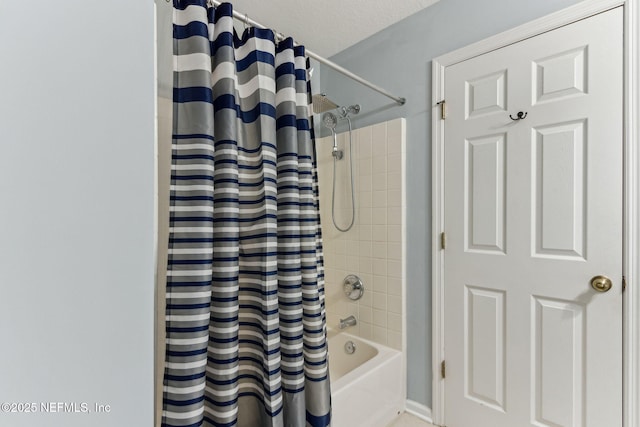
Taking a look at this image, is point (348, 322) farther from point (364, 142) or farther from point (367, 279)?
point (364, 142)

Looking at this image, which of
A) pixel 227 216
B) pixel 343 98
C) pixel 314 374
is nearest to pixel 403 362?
pixel 314 374

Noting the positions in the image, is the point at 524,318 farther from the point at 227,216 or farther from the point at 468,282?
the point at 227,216

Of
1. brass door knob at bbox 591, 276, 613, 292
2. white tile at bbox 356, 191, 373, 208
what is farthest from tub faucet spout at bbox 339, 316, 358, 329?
brass door knob at bbox 591, 276, 613, 292

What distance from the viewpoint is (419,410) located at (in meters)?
1.62

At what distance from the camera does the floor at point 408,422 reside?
61.4 inches

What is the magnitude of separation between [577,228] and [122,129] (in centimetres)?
154

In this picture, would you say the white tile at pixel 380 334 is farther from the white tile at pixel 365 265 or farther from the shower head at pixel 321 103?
the shower head at pixel 321 103

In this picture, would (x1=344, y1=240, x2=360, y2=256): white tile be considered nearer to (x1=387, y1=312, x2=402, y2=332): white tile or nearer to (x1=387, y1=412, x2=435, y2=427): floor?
(x1=387, y1=312, x2=402, y2=332): white tile

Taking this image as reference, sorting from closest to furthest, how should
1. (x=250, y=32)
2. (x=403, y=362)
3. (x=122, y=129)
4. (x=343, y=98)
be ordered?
1. (x=122, y=129)
2. (x=250, y=32)
3. (x=403, y=362)
4. (x=343, y=98)

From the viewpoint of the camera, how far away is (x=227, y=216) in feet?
2.83

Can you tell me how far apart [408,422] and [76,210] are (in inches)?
75.0

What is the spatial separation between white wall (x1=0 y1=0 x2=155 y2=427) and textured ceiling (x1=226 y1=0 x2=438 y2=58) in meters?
1.62

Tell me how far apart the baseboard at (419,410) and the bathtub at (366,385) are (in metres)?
0.04

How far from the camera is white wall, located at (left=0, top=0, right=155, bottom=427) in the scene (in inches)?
8.7
